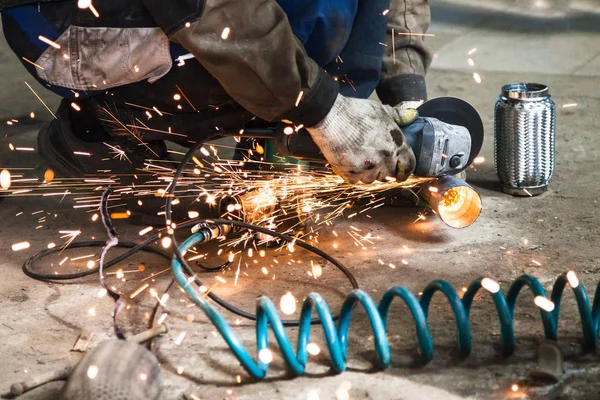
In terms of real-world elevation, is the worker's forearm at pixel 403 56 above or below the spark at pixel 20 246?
above

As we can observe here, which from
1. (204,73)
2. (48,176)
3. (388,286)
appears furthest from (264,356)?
(48,176)

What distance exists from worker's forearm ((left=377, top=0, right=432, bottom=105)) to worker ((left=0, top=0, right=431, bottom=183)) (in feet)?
0.35

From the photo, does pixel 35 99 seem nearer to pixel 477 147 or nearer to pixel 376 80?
pixel 376 80

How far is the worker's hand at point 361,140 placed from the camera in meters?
2.30

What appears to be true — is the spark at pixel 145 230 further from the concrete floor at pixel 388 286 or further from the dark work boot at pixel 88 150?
the dark work boot at pixel 88 150

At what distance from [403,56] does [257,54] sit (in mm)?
1007

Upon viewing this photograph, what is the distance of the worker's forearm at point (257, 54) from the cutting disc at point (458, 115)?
482 millimetres

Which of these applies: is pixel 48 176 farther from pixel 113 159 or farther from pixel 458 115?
pixel 458 115

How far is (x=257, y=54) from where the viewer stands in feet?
7.11

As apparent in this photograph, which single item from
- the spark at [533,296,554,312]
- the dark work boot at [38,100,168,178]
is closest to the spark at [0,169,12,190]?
the dark work boot at [38,100,168,178]

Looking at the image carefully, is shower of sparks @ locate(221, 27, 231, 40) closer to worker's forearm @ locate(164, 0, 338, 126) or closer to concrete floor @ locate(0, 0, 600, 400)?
worker's forearm @ locate(164, 0, 338, 126)

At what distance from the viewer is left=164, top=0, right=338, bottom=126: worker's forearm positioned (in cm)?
214

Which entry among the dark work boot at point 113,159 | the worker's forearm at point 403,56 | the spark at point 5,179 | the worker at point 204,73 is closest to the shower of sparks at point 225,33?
the worker at point 204,73

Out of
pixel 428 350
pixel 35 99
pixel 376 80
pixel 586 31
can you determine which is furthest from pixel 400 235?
pixel 586 31
